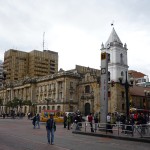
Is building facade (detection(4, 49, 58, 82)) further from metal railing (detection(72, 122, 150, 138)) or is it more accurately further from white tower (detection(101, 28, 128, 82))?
metal railing (detection(72, 122, 150, 138))

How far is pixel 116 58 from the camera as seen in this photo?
6350cm

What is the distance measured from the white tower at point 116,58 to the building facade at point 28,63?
194 ft

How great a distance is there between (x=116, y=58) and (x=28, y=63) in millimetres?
69112

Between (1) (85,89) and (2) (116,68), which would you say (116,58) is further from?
(1) (85,89)

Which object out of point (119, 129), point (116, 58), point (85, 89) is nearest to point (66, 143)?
point (119, 129)

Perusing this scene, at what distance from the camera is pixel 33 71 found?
119 m

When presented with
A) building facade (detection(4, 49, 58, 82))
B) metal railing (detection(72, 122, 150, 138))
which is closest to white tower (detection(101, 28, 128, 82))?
metal railing (detection(72, 122, 150, 138))

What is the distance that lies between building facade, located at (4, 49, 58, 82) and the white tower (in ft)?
194

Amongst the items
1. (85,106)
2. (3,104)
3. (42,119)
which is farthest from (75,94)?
(3,104)

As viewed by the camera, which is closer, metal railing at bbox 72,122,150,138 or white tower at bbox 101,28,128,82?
metal railing at bbox 72,122,150,138

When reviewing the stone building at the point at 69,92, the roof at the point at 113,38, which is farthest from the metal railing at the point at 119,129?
the roof at the point at 113,38

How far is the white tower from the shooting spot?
63.2 metres

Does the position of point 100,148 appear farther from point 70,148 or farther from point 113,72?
point 113,72

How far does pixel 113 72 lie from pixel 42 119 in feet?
88.9
